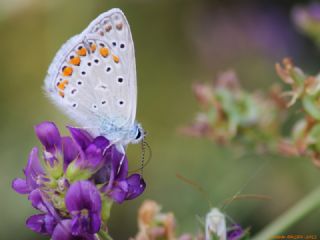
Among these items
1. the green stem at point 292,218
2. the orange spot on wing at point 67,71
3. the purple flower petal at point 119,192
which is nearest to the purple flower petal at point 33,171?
the purple flower petal at point 119,192

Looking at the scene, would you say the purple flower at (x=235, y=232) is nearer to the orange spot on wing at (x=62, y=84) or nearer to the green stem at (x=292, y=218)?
the green stem at (x=292, y=218)

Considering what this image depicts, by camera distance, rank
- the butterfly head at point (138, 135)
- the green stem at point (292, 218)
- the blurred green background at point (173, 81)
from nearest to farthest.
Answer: the butterfly head at point (138, 135), the green stem at point (292, 218), the blurred green background at point (173, 81)

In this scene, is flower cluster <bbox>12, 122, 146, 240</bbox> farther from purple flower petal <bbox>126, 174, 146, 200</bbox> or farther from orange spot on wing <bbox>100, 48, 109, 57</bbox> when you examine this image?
orange spot on wing <bbox>100, 48, 109, 57</bbox>

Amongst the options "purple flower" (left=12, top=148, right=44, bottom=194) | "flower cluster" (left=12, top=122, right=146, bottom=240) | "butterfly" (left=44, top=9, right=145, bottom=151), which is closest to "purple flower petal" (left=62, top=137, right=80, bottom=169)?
"flower cluster" (left=12, top=122, right=146, bottom=240)

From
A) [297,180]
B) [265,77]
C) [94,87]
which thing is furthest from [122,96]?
[265,77]

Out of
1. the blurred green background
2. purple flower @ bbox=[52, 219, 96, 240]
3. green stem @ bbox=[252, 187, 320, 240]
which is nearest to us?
purple flower @ bbox=[52, 219, 96, 240]
